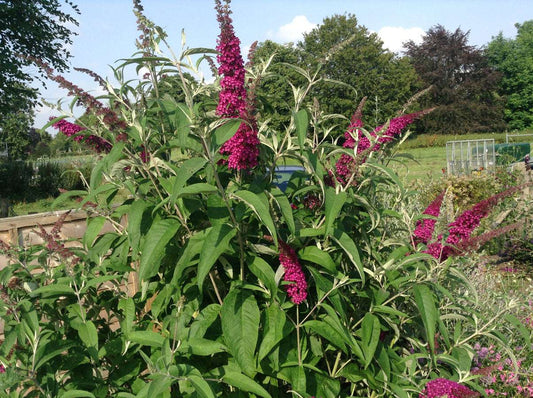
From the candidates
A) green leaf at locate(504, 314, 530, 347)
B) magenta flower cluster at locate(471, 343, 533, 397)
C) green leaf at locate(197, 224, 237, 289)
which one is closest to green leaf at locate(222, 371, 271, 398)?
green leaf at locate(197, 224, 237, 289)

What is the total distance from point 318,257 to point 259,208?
476mm

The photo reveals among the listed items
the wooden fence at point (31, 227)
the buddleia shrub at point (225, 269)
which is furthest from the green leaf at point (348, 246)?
the wooden fence at point (31, 227)

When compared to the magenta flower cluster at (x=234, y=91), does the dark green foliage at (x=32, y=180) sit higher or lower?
lower

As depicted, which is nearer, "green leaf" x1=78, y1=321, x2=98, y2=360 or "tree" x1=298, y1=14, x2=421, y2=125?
"green leaf" x1=78, y1=321, x2=98, y2=360

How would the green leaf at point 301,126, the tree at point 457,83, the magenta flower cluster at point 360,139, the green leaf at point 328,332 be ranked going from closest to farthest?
the green leaf at point 301,126
the green leaf at point 328,332
the magenta flower cluster at point 360,139
the tree at point 457,83

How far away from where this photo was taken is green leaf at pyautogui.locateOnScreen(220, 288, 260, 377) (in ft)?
5.82

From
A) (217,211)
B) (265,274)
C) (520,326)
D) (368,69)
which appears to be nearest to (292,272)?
(265,274)

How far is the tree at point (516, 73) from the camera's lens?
57406mm

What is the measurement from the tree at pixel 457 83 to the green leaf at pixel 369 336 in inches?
2044

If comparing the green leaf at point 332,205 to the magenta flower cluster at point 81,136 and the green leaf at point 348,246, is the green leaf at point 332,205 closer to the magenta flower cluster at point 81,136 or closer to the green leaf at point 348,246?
the green leaf at point 348,246

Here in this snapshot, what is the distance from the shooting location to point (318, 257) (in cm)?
194

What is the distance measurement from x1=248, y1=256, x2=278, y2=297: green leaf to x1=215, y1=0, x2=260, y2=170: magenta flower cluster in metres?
0.38

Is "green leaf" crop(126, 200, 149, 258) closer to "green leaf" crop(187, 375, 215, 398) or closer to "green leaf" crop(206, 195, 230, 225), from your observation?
"green leaf" crop(206, 195, 230, 225)

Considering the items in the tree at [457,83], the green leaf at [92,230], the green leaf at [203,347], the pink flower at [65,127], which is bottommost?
the green leaf at [203,347]
